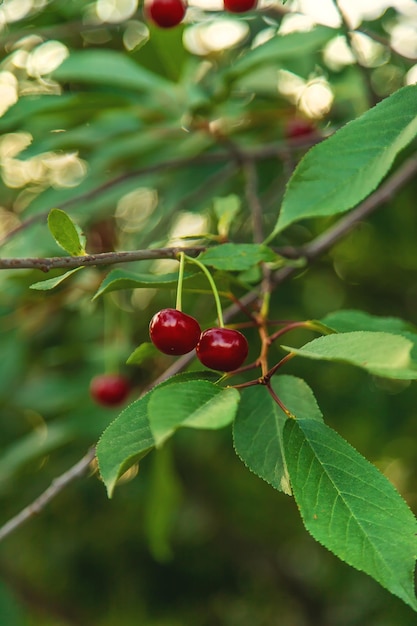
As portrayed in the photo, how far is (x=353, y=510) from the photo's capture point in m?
0.89

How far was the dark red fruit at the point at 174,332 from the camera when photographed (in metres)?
1.03

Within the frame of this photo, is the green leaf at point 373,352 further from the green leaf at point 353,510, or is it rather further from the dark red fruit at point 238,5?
the dark red fruit at point 238,5

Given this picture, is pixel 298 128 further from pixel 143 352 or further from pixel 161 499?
Answer: pixel 143 352

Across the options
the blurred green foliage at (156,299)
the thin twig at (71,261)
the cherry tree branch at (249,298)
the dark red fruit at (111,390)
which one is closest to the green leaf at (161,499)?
the blurred green foliage at (156,299)

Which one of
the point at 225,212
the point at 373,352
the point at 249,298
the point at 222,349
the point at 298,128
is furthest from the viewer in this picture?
the point at 298,128

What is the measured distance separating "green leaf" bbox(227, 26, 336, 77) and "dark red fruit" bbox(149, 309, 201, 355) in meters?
1.01

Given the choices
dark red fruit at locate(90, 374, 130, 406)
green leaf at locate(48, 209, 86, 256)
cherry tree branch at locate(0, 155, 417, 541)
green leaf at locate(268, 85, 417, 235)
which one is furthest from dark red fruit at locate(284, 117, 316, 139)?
green leaf at locate(48, 209, 86, 256)

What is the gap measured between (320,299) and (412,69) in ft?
4.16

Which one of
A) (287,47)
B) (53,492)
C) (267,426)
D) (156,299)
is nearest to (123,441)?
(267,426)

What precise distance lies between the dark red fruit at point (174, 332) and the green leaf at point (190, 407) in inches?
5.9

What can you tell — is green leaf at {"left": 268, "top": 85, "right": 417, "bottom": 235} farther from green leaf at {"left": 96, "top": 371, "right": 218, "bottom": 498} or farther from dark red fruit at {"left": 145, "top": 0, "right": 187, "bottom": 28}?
dark red fruit at {"left": 145, "top": 0, "right": 187, "bottom": 28}

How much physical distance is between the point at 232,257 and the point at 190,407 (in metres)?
0.36

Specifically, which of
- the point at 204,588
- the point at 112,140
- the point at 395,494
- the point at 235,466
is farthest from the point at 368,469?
the point at 204,588

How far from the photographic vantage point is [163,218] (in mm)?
2418
